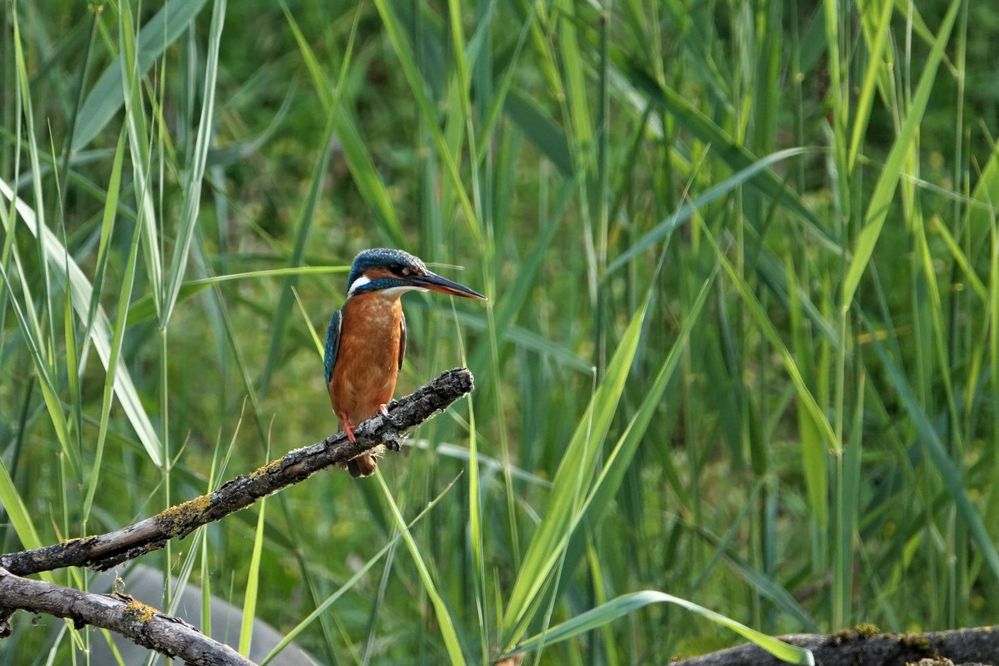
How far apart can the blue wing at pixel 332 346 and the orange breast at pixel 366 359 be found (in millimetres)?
28

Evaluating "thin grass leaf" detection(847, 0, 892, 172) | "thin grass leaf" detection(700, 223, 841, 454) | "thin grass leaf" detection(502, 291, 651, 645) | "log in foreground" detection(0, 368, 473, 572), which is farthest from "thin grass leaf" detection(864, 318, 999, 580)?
"log in foreground" detection(0, 368, 473, 572)

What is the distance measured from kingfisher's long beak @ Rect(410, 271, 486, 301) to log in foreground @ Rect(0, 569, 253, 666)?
39cm

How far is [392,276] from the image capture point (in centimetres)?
127

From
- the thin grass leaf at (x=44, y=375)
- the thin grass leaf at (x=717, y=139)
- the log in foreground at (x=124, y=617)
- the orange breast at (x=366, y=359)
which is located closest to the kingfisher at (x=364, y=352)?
the orange breast at (x=366, y=359)

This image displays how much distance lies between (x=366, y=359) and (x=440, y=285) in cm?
19

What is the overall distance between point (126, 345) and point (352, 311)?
0.52 metres

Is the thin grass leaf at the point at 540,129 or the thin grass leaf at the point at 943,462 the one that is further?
the thin grass leaf at the point at 540,129

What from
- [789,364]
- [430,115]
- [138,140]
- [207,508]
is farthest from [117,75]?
[789,364]

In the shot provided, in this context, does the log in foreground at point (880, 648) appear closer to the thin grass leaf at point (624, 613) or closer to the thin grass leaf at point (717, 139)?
the thin grass leaf at point (624, 613)

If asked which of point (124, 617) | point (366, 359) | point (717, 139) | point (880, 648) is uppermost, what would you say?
point (717, 139)

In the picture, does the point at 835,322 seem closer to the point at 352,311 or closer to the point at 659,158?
the point at 659,158

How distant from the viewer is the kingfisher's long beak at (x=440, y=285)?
116cm

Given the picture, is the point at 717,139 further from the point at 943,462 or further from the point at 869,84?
the point at 943,462

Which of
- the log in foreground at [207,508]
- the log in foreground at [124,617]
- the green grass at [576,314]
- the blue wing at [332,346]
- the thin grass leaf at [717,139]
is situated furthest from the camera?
the thin grass leaf at [717,139]
